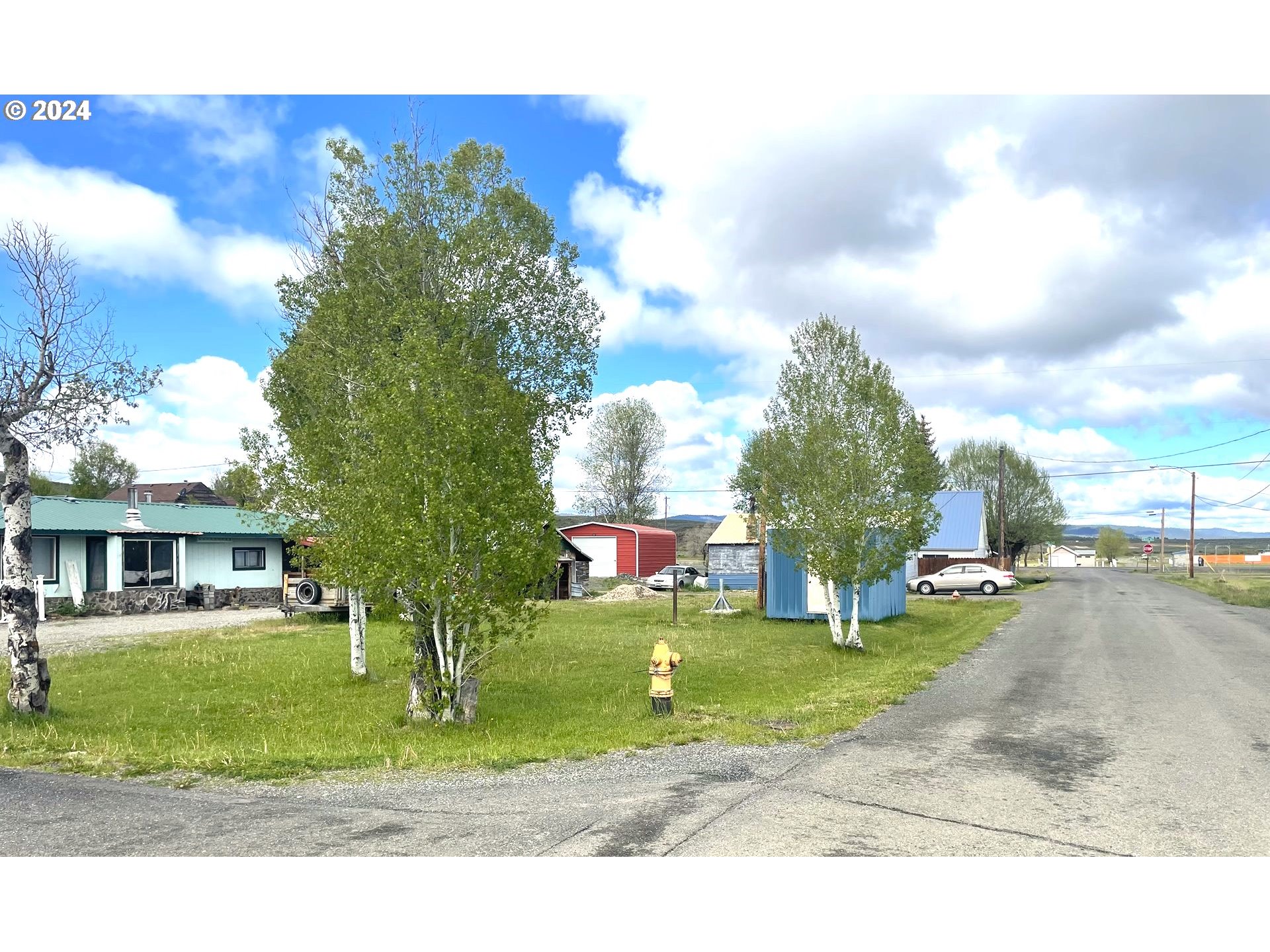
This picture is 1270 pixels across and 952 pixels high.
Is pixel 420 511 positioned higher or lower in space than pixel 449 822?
higher

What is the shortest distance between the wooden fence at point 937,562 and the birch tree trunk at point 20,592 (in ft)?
140

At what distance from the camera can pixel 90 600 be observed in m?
28.0

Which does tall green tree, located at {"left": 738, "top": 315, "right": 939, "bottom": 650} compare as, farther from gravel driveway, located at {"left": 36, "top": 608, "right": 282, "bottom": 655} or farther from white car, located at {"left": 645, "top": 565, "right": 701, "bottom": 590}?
white car, located at {"left": 645, "top": 565, "right": 701, "bottom": 590}

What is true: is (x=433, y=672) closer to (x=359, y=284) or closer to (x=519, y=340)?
(x=519, y=340)

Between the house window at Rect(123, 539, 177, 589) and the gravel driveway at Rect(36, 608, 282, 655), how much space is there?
1811 millimetres

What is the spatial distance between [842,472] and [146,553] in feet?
76.5

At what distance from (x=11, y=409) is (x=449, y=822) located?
8829mm

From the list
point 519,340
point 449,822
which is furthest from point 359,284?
point 449,822

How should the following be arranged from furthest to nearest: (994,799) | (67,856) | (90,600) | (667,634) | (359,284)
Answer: (90,600) < (667,634) < (359,284) < (994,799) < (67,856)

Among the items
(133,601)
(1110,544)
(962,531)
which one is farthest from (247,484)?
(1110,544)

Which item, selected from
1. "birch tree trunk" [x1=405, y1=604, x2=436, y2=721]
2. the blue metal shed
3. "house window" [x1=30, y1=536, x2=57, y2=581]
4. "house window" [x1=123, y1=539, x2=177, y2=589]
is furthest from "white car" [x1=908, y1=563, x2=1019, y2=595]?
"birch tree trunk" [x1=405, y1=604, x2=436, y2=721]

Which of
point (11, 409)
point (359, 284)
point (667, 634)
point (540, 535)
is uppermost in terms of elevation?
point (359, 284)

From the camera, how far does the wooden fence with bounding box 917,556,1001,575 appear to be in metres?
50.2

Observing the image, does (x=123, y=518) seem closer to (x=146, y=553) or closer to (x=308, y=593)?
(x=146, y=553)
